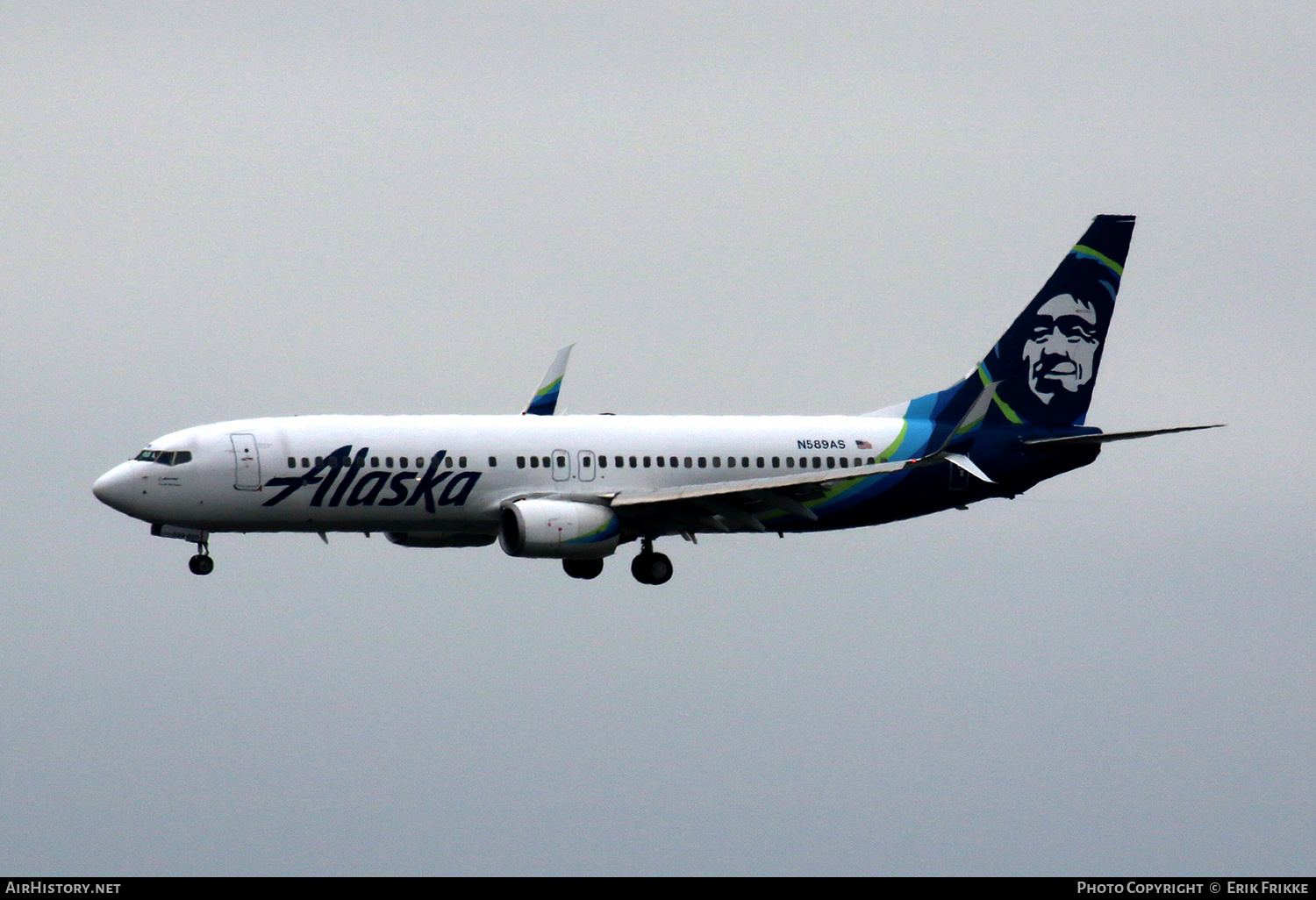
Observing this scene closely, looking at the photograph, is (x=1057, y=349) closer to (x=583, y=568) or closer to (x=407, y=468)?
(x=583, y=568)

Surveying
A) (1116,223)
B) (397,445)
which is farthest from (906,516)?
(397,445)

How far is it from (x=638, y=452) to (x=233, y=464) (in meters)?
12.0

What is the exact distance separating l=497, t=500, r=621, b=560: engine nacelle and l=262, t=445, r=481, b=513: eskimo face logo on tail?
1695 mm

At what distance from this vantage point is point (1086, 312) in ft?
204

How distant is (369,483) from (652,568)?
941 centimetres

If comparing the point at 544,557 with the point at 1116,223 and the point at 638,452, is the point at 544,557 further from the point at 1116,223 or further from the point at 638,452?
the point at 1116,223

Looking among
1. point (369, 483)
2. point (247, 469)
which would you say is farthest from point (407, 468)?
point (247, 469)

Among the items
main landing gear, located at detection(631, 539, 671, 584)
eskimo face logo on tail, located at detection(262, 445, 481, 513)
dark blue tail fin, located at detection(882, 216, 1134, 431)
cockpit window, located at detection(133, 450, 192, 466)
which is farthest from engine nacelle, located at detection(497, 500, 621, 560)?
dark blue tail fin, located at detection(882, 216, 1134, 431)

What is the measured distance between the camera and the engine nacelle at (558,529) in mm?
53469

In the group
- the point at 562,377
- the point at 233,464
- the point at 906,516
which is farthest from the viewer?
the point at 562,377

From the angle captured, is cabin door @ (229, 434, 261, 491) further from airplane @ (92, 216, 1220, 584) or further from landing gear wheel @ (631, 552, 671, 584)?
landing gear wheel @ (631, 552, 671, 584)

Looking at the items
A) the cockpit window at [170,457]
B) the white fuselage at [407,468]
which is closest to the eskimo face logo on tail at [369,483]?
the white fuselage at [407,468]

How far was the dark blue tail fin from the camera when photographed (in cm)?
6144

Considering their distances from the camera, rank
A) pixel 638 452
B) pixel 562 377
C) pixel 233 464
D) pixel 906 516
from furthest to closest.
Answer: pixel 562 377, pixel 906 516, pixel 638 452, pixel 233 464
